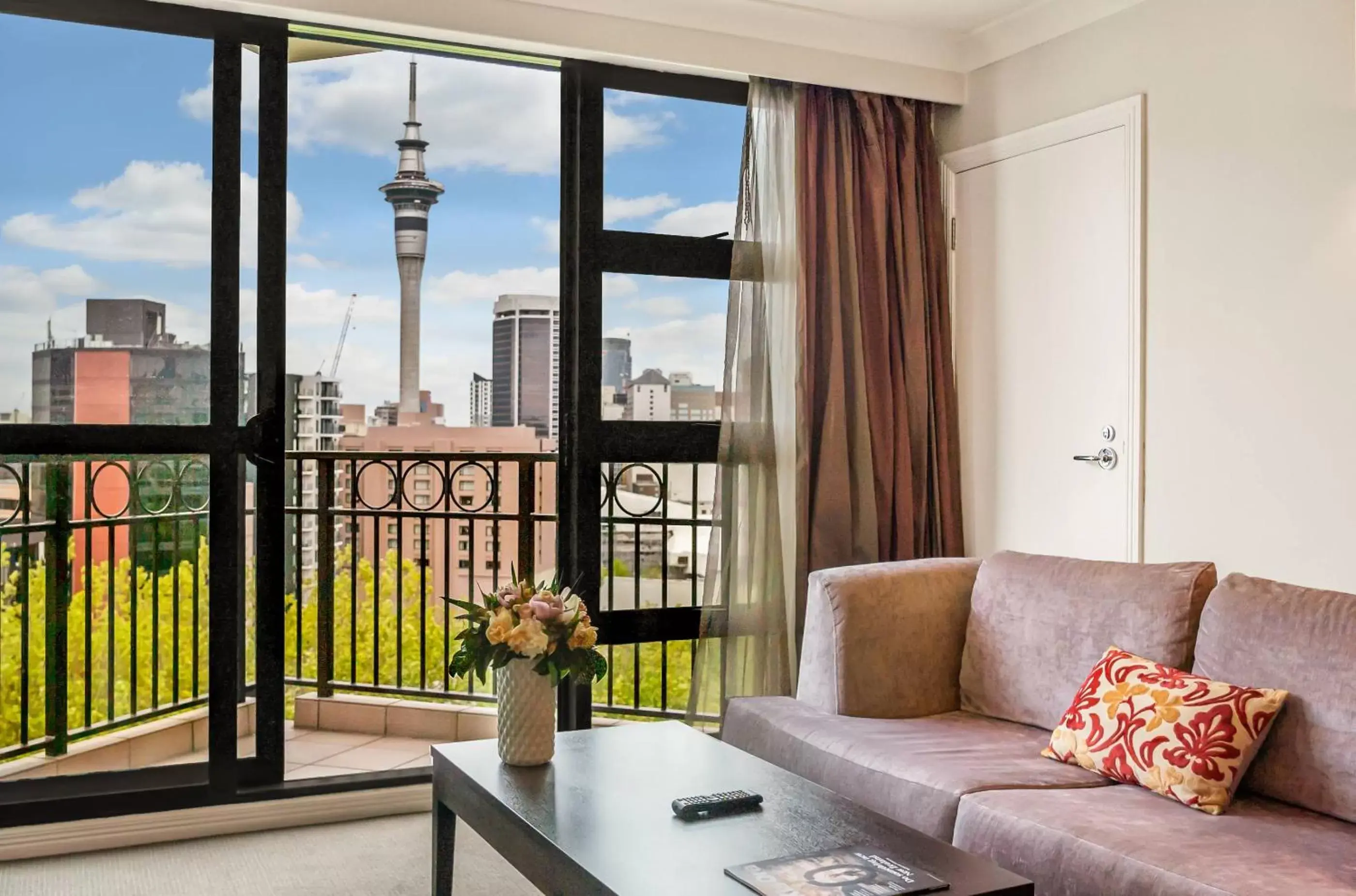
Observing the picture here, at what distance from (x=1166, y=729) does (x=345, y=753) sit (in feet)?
10.1

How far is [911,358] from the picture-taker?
401 centimetres

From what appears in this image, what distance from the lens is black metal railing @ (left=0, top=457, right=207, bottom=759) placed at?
326cm

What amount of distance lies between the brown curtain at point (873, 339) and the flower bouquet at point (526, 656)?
4.90ft

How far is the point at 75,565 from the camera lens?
336 cm

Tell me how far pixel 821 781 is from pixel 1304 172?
199cm

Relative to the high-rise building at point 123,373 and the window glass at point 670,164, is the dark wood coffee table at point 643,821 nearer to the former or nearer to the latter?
the high-rise building at point 123,373

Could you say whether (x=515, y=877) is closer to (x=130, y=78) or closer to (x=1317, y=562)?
(x=1317, y=562)

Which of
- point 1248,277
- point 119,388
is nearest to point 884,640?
point 1248,277

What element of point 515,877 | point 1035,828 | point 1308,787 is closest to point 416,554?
point 515,877

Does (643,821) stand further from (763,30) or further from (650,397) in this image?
(763,30)

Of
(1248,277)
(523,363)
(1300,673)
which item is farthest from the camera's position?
(523,363)

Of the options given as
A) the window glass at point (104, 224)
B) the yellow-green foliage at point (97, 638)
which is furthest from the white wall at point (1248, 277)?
the yellow-green foliage at point (97, 638)

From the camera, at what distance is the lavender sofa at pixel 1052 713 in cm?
211

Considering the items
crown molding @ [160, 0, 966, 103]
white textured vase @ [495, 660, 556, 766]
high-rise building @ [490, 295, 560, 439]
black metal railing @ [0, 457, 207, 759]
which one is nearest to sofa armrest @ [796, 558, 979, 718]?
white textured vase @ [495, 660, 556, 766]
